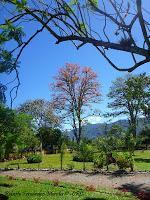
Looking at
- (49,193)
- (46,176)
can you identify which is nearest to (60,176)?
(46,176)

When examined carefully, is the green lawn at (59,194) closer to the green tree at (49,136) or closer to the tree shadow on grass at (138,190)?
the tree shadow on grass at (138,190)

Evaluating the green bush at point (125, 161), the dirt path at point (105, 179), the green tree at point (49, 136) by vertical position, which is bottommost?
the dirt path at point (105, 179)

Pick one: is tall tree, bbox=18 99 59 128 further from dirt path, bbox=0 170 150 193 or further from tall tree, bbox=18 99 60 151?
dirt path, bbox=0 170 150 193

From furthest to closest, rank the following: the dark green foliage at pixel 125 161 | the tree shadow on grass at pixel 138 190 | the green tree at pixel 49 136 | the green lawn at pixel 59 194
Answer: the green tree at pixel 49 136 → the dark green foliage at pixel 125 161 → the tree shadow on grass at pixel 138 190 → the green lawn at pixel 59 194

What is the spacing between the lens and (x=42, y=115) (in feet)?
253

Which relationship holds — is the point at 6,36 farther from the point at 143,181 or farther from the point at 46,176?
the point at 46,176

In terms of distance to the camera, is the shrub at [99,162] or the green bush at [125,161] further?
the shrub at [99,162]

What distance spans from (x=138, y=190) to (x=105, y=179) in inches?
188

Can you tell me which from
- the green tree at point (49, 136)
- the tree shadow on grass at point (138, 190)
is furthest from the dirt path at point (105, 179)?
the green tree at point (49, 136)

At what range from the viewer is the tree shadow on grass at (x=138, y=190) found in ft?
59.7

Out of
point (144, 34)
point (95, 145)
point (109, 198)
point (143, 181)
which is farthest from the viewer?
point (95, 145)

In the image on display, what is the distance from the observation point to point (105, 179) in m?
25.3

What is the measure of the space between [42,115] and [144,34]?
227 feet

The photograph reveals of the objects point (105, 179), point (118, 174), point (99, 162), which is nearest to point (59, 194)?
point (105, 179)
